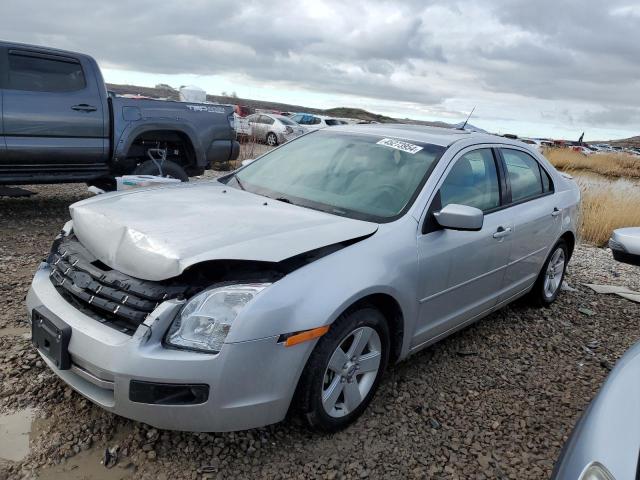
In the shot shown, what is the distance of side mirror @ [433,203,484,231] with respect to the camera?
3027mm

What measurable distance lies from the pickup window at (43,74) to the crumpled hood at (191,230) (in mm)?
3777

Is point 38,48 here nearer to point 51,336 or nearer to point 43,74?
point 43,74

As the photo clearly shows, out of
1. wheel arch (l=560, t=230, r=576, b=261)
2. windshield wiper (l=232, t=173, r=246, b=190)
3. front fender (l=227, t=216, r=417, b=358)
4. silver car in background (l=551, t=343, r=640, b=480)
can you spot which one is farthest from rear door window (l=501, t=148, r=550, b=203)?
silver car in background (l=551, t=343, r=640, b=480)

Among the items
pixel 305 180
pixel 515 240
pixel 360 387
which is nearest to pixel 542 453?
pixel 360 387

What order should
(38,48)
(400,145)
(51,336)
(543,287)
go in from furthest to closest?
(38,48) → (543,287) → (400,145) → (51,336)

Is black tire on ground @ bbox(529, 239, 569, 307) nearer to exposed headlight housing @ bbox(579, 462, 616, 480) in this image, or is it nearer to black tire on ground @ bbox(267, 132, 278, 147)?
exposed headlight housing @ bbox(579, 462, 616, 480)

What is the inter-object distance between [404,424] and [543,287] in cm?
243

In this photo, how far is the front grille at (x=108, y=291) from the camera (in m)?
2.39

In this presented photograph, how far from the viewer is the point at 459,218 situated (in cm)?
303

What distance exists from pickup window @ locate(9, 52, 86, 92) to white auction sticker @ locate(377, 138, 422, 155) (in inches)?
178

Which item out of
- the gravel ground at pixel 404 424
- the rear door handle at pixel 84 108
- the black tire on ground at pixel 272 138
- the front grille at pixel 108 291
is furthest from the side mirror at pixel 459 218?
the black tire on ground at pixel 272 138

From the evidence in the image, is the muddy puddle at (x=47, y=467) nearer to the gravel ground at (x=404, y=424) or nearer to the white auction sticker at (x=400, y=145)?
the gravel ground at (x=404, y=424)

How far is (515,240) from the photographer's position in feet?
13.0

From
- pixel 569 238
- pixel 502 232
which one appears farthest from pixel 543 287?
pixel 502 232
